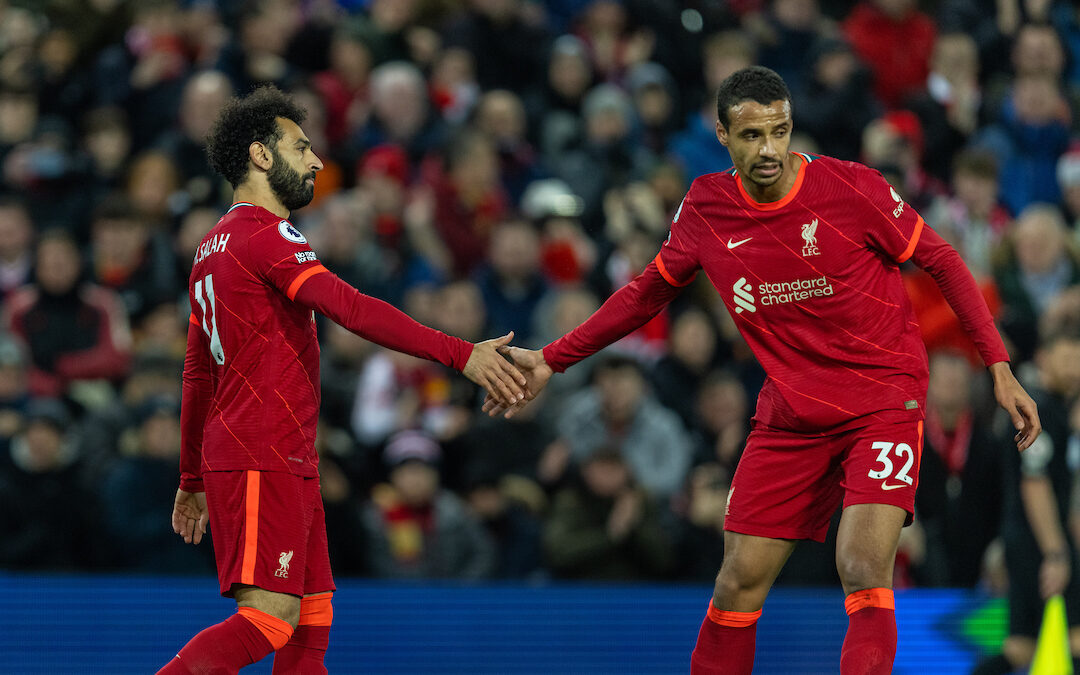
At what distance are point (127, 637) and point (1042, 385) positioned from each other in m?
5.57

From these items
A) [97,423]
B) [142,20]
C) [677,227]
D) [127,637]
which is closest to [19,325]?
[97,423]

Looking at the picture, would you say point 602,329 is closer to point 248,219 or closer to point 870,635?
point 248,219

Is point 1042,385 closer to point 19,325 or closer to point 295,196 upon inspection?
point 295,196

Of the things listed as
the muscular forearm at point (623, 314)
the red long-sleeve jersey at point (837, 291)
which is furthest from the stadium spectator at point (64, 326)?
the red long-sleeve jersey at point (837, 291)

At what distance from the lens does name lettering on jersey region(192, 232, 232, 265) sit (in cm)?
516

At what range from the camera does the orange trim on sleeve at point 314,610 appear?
5316 mm

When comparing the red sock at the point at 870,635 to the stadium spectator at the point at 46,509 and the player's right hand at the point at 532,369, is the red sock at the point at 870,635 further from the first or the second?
the stadium spectator at the point at 46,509

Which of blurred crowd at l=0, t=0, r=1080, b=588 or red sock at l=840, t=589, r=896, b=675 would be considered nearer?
red sock at l=840, t=589, r=896, b=675

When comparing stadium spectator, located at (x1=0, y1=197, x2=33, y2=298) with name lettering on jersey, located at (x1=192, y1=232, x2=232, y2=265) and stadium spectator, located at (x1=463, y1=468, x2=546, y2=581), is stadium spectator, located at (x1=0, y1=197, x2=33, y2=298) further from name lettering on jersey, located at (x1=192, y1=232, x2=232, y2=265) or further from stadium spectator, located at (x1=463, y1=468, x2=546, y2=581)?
name lettering on jersey, located at (x1=192, y1=232, x2=232, y2=265)

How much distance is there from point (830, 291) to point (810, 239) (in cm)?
21

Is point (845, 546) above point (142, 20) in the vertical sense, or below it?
below

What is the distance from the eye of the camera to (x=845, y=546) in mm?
5160

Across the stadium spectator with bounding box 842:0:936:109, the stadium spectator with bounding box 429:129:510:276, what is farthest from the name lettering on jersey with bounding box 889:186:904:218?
the stadium spectator with bounding box 842:0:936:109

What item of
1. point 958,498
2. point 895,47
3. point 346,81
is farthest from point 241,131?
point 895,47
